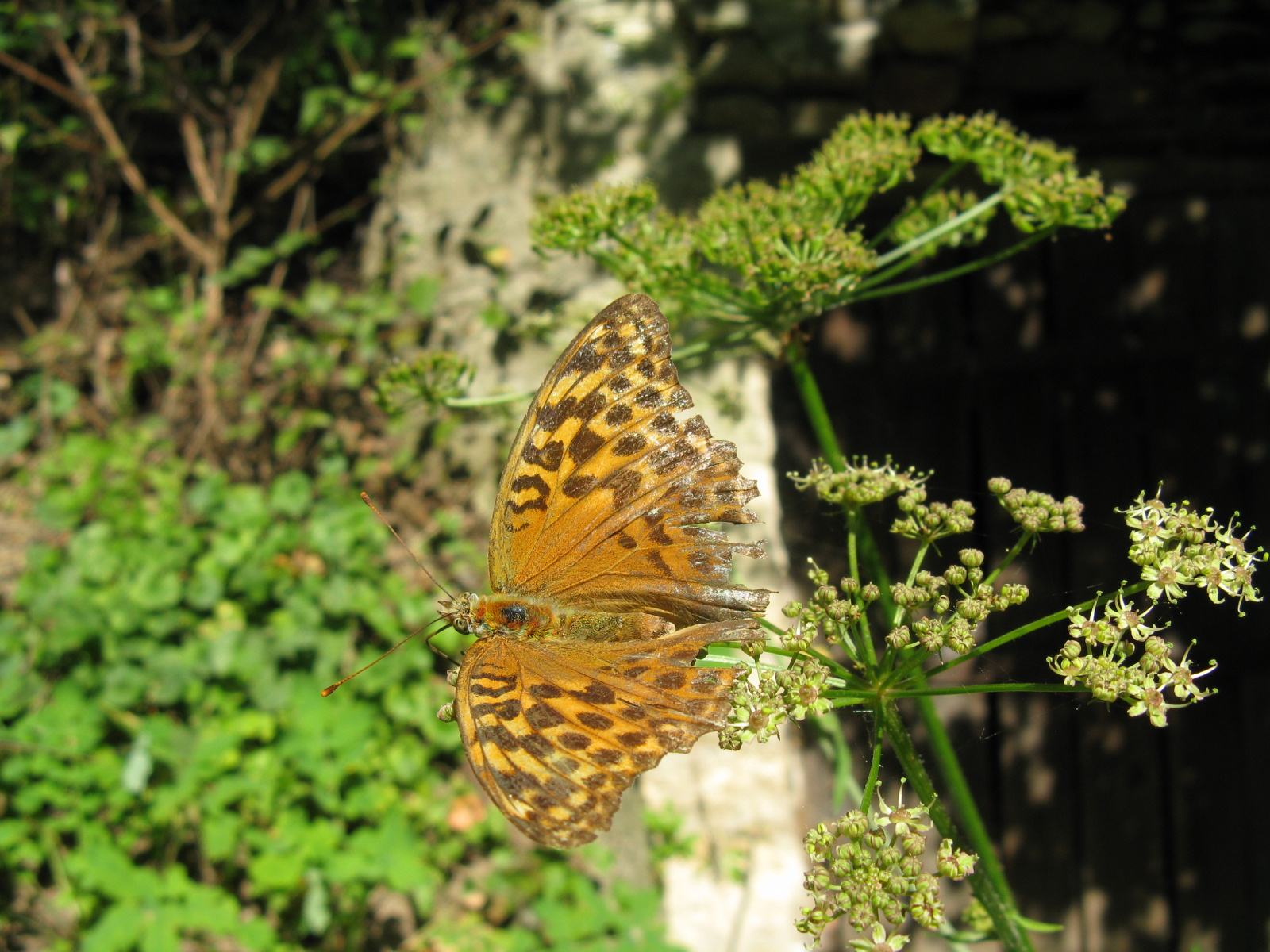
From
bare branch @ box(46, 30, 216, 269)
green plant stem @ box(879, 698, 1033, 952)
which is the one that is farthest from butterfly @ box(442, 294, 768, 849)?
bare branch @ box(46, 30, 216, 269)

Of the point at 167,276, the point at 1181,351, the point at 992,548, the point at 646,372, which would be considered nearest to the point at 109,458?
the point at 167,276

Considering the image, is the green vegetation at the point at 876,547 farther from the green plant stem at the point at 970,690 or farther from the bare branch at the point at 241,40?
the bare branch at the point at 241,40

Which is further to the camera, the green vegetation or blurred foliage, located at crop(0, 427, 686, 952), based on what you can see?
blurred foliage, located at crop(0, 427, 686, 952)

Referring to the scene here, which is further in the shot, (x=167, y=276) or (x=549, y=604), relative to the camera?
(x=167, y=276)

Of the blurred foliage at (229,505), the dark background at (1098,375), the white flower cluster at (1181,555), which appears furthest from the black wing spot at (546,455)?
the dark background at (1098,375)

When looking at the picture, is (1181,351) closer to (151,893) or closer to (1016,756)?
(1016,756)

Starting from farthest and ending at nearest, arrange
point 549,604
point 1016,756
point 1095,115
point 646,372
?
point 1016,756 < point 1095,115 < point 549,604 < point 646,372

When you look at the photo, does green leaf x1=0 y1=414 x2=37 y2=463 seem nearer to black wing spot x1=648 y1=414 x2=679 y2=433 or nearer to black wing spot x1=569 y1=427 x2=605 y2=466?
black wing spot x1=569 y1=427 x2=605 y2=466
